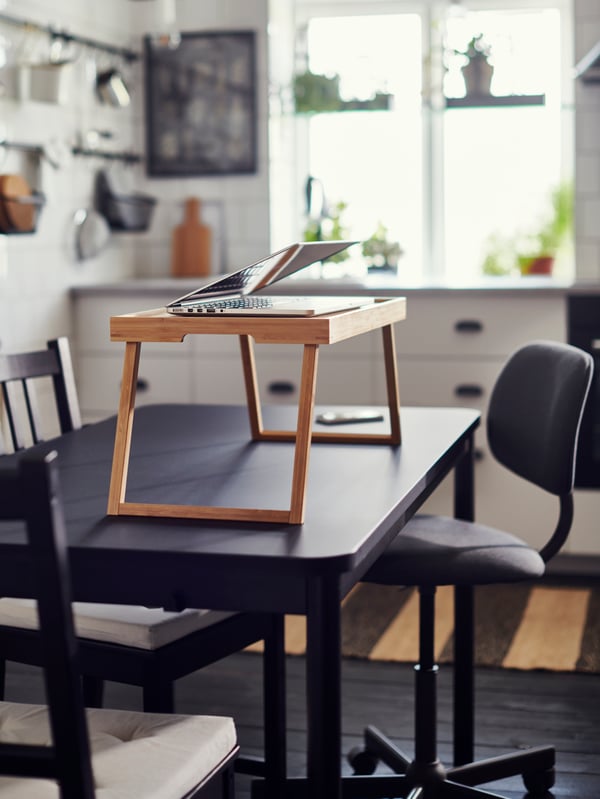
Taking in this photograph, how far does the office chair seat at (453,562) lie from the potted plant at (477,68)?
259cm

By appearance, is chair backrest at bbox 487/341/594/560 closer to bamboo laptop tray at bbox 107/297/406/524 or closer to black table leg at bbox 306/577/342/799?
bamboo laptop tray at bbox 107/297/406/524

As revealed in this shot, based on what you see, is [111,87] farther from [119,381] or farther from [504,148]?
[504,148]

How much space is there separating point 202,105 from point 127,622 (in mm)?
3160

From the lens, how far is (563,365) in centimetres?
228

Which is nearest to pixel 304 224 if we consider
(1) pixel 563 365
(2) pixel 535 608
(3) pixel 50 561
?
(2) pixel 535 608

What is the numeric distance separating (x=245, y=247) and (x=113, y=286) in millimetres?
718

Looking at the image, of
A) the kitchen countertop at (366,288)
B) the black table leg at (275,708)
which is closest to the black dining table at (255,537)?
the black table leg at (275,708)

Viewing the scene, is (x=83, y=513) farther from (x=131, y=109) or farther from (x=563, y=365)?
(x=131, y=109)

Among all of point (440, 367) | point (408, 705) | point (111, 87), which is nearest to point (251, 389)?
point (408, 705)

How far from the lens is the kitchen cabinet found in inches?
152

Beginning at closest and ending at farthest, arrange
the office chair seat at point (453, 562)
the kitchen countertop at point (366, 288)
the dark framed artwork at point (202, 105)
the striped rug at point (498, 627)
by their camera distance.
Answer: the office chair seat at point (453, 562)
the striped rug at point (498, 627)
the kitchen countertop at point (366, 288)
the dark framed artwork at point (202, 105)

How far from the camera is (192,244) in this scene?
15.2 ft

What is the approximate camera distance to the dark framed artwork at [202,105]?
4574 millimetres

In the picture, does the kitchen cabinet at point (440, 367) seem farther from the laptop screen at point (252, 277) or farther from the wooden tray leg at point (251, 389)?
the laptop screen at point (252, 277)
